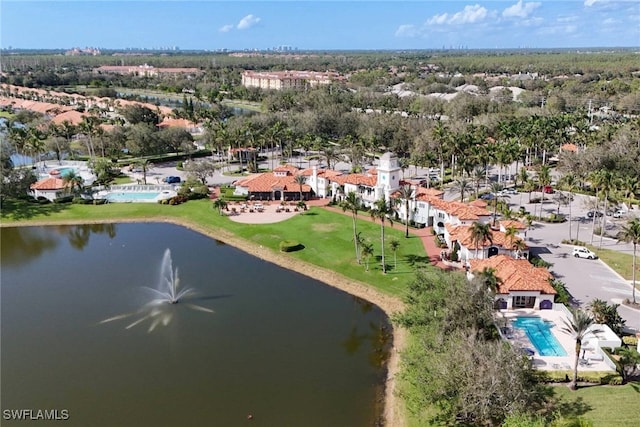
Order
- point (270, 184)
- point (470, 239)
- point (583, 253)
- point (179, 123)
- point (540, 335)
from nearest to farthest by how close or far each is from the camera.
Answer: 1. point (540, 335)
2. point (470, 239)
3. point (583, 253)
4. point (270, 184)
5. point (179, 123)

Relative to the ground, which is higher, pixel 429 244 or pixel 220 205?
pixel 220 205

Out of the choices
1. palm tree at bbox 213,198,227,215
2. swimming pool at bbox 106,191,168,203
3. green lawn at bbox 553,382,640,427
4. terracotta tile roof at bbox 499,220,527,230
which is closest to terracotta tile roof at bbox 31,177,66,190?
swimming pool at bbox 106,191,168,203

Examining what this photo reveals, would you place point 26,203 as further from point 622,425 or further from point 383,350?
point 622,425

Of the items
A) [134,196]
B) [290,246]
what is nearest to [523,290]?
[290,246]

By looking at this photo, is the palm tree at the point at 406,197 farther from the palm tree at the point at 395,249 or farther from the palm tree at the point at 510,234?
the palm tree at the point at 510,234

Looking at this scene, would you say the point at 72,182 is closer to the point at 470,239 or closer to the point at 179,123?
the point at 179,123
